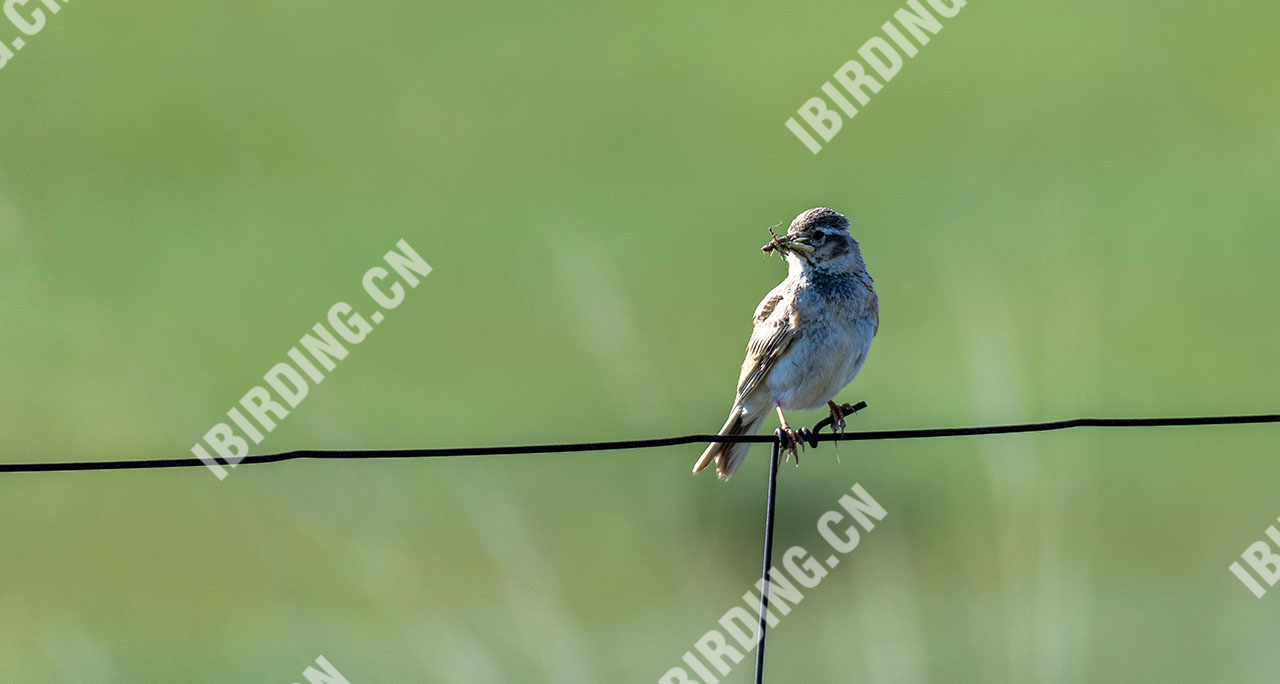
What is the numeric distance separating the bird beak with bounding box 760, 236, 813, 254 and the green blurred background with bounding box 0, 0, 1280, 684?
94.5 inches

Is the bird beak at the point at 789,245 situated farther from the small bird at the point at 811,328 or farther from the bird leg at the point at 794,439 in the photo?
the bird leg at the point at 794,439

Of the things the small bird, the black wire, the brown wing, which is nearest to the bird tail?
the small bird

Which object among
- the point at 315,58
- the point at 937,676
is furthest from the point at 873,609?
the point at 315,58

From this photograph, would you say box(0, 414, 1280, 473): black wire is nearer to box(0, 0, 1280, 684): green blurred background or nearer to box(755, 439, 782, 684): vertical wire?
box(755, 439, 782, 684): vertical wire

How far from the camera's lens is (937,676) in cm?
1173

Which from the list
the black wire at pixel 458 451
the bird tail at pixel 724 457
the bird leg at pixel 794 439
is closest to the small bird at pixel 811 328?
the bird tail at pixel 724 457

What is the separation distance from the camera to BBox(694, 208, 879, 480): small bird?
6188 millimetres

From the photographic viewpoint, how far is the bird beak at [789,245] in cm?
631

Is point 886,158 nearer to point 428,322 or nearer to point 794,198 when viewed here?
point 794,198

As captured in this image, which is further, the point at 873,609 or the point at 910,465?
the point at 910,465

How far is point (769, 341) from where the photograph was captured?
6301 mm

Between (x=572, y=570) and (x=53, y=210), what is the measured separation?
11.5m

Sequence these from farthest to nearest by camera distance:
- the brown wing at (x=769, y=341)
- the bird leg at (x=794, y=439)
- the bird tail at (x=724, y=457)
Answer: the brown wing at (x=769, y=341) → the bird tail at (x=724, y=457) → the bird leg at (x=794, y=439)

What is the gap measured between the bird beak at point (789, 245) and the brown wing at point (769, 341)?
0.19 meters
